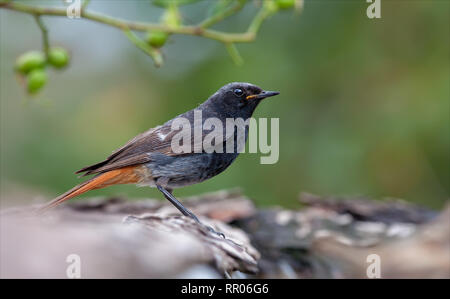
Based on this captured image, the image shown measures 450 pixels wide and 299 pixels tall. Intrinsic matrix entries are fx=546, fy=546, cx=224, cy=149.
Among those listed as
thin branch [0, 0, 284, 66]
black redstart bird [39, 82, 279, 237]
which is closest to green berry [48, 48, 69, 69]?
thin branch [0, 0, 284, 66]

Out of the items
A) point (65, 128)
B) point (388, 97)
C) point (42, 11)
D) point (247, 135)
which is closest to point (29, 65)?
point (42, 11)

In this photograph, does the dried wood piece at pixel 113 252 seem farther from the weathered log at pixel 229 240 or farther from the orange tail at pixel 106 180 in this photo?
the orange tail at pixel 106 180

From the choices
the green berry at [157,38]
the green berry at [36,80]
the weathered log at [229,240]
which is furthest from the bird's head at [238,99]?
the green berry at [36,80]

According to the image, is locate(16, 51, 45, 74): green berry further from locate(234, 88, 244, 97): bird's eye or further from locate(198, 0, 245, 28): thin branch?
locate(234, 88, 244, 97): bird's eye

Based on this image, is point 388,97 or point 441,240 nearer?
point 441,240

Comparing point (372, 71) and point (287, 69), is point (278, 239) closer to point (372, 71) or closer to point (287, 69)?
point (287, 69)

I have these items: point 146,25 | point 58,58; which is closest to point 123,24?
point 146,25

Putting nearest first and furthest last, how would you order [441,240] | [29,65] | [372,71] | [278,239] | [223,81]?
[29,65] < [441,240] < [278,239] < [223,81] < [372,71]
